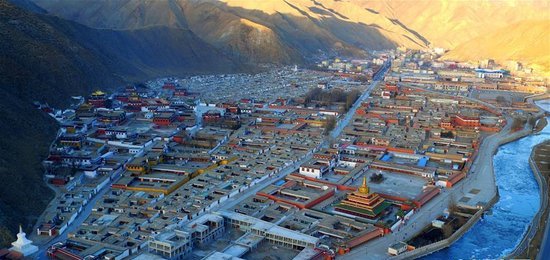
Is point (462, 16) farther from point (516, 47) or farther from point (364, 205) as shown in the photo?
point (364, 205)

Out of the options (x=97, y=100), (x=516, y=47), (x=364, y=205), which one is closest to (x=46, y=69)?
(x=97, y=100)

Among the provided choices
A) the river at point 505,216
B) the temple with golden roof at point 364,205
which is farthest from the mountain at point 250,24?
the temple with golden roof at point 364,205

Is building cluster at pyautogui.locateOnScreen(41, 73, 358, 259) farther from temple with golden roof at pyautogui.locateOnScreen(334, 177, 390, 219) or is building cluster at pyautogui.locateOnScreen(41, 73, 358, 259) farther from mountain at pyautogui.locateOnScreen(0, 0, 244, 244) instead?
temple with golden roof at pyautogui.locateOnScreen(334, 177, 390, 219)

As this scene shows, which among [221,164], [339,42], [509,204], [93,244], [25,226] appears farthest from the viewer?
[339,42]

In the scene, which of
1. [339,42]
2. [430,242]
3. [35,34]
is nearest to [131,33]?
[35,34]

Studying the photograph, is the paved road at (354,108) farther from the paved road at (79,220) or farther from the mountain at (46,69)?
the mountain at (46,69)

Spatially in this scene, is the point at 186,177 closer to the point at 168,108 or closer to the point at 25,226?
the point at 25,226

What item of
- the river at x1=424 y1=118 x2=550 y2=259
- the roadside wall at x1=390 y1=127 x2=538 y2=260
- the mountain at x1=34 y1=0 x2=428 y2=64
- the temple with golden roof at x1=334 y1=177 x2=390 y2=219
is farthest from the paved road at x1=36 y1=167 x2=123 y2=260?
the mountain at x1=34 y1=0 x2=428 y2=64
